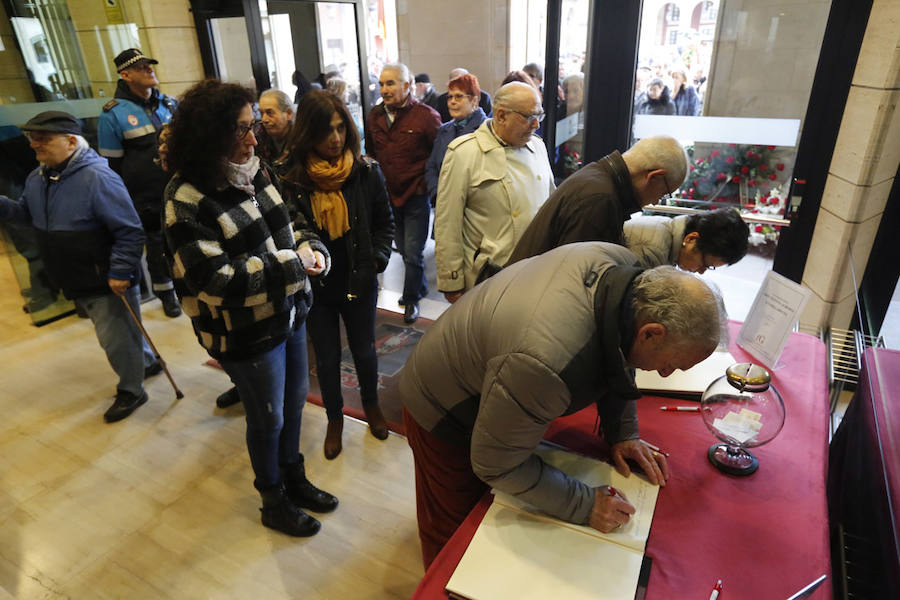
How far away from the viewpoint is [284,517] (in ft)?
6.68

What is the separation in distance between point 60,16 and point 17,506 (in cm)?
328

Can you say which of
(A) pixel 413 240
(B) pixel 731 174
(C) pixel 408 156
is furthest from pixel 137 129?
(B) pixel 731 174

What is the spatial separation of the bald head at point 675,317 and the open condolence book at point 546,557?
0.35 meters

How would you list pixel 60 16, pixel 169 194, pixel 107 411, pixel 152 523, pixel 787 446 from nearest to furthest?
pixel 787 446
pixel 169 194
pixel 152 523
pixel 107 411
pixel 60 16

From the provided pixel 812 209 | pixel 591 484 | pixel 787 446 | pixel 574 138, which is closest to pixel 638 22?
pixel 574 138

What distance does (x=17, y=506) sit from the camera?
2252mm

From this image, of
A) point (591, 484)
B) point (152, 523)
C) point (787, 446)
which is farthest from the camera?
point (152, 523)

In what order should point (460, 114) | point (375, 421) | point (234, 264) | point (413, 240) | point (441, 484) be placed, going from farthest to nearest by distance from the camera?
point (413, 240) < point (460, 114) < point (375, 421) < point (234, 264) < point (441, 484)

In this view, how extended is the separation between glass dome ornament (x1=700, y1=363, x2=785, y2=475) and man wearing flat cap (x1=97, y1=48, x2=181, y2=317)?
294 cm

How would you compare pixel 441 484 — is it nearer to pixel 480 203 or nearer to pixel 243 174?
pixel 243 174

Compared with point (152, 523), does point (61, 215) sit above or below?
above

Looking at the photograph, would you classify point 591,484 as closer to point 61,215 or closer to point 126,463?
point 126,463

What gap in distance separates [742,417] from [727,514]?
0.24m

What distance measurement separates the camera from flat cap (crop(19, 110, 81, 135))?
2.29 m
